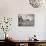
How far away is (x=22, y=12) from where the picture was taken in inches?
147

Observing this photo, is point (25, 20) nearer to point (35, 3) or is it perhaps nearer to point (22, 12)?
point (22, 12)

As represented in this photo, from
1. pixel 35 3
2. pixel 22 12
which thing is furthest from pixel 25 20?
pixel 35 3

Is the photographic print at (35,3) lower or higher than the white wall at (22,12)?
higher

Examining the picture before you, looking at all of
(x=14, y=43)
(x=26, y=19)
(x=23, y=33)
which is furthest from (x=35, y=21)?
(x=14, y=43)

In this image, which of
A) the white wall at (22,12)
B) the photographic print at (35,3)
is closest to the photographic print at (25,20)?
the white wall at (22,12)

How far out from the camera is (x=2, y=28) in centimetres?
373

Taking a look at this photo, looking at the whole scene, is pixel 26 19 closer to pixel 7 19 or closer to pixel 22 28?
pixel 22 28

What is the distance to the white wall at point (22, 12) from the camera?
146 inches

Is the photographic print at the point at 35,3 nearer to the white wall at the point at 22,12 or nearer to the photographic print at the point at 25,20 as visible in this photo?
the white wall at the point at 22,12

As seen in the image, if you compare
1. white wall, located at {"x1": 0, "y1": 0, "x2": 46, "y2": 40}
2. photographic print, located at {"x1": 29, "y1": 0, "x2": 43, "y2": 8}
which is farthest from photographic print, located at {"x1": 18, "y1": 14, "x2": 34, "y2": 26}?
photographic print, located at {"x1": 29, "y1": 0, "x2": 43, "y2": 8}

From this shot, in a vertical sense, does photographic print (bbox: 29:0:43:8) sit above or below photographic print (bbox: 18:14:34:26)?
above

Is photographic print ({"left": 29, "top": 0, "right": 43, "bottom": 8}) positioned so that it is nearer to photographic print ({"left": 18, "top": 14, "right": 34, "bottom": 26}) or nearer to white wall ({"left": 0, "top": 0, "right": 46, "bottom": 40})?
white wall ({"left": 0, "top": 0, "right": 46, "bottom": 40})

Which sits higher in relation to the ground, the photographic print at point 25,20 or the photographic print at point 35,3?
the photographic print at point 35,3

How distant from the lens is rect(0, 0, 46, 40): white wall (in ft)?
12.1
